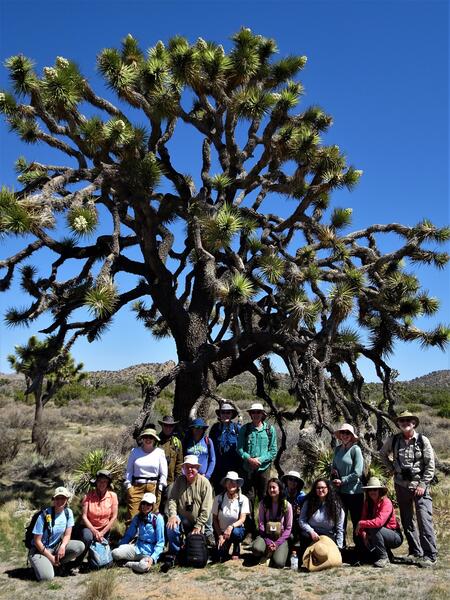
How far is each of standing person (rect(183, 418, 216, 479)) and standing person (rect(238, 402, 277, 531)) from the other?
0.37 m

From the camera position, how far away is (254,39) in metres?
9.00

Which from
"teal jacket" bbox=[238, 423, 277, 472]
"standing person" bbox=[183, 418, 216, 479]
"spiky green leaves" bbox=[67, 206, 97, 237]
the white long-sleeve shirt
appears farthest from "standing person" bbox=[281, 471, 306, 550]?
"spiky green leaves" bbox=[67, 206, 97, 237]

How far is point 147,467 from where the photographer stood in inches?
251

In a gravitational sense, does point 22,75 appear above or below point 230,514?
above

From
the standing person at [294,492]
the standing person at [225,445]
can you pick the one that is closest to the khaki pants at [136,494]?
the standing person at [225,445]

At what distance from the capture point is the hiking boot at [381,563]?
5677 millimetres

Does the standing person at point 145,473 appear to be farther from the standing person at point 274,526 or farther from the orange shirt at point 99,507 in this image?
the standing person at point 274,526

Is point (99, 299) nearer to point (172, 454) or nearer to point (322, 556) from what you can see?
point (172, 454)

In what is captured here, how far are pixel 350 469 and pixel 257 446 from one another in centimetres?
116

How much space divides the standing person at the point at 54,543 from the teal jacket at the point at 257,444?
7.00ft

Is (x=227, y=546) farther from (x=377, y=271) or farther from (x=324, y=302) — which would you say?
(x=377, y=271)

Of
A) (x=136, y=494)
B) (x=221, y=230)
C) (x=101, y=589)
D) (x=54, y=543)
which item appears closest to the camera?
(x=101, y=589)

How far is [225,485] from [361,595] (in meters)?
1.88

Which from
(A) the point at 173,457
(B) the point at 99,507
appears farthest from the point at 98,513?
(A) the point at 173,457
